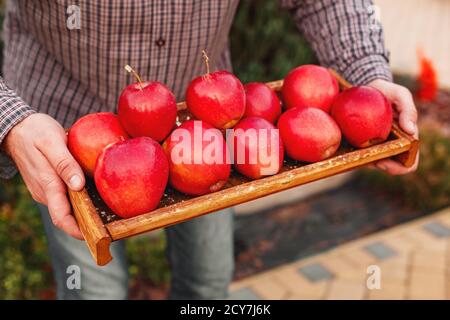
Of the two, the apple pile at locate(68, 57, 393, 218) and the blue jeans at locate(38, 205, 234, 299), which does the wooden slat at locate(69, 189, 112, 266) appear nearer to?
the apple pile at locate(68, 57, 393, 218)

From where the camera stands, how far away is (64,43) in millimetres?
1634

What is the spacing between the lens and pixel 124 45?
1.63 meters

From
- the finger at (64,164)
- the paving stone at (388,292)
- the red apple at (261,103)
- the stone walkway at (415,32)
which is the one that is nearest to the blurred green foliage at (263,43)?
the paving stone at (388,292)

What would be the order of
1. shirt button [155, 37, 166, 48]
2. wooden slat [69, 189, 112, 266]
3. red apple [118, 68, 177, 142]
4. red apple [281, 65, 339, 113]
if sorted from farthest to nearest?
shirt button [155, 37, 166, 48] < red apple [281, 65, 339, 113] < red apple [118, 68, 177, 142] < wooden slat [69, 189, 112, 266]

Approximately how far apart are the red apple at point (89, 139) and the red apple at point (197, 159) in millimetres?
151

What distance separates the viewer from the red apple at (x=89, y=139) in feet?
4.21

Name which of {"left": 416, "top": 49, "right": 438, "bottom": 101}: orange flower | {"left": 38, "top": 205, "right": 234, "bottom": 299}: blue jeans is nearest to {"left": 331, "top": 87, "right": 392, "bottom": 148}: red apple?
{"left": 38, "top": 205, "right": 234, "bottom": 299}: blue jeans

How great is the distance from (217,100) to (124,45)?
0.46 meters

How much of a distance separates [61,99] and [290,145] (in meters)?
0.82

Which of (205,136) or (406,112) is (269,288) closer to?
(406,112)

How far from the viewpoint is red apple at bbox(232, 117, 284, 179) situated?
1.28m

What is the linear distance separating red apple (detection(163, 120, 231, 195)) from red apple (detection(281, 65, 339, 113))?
1.10 ft

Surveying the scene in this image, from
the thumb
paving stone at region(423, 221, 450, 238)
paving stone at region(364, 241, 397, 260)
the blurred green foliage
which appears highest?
the thumb
